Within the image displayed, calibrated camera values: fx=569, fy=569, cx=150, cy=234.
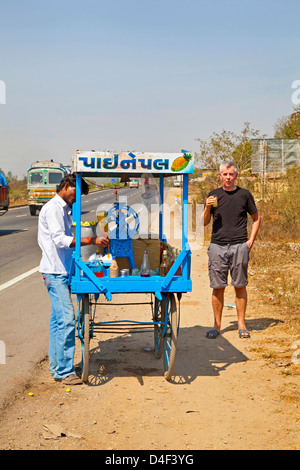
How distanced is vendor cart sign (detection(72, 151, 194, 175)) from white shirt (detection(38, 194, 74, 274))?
1.65 ft

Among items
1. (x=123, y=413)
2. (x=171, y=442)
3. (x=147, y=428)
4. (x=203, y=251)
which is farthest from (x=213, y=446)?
(x=203, y=251)

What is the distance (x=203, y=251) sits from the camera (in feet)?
54.3

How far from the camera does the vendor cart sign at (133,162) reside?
538cm

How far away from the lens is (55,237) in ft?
18.4

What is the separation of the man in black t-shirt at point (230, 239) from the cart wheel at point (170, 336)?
149cm

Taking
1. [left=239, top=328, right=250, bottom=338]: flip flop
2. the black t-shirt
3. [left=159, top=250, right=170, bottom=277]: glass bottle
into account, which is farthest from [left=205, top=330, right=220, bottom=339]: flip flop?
[left=159, top=250, right=170, bottom=277]: glass bottle

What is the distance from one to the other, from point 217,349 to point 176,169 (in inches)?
100

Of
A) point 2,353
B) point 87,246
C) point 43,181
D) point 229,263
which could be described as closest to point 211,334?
point 229,263

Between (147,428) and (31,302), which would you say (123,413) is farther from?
(31,302)

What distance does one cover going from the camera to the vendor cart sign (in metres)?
5.38

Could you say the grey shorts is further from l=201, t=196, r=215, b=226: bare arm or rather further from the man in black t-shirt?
l=201, t=196, r=215, b=226: bare arm

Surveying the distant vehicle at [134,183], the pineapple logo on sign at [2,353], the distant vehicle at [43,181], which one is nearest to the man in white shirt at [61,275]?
the pineapple logo on sign at [2,353]

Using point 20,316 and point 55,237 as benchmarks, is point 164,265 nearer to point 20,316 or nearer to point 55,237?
point 55,237

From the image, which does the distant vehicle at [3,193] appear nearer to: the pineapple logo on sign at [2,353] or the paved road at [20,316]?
the paved road at [20,316]
